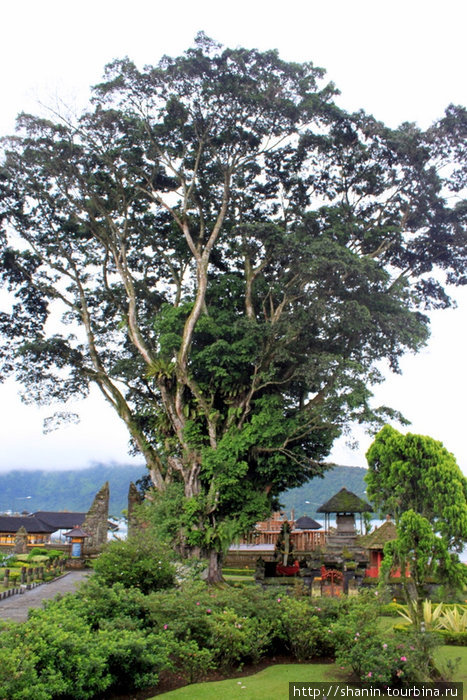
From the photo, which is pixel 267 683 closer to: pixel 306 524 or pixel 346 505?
pixel 346 505

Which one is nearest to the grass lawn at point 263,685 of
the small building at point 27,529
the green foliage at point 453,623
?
the green foliage at point 453,623

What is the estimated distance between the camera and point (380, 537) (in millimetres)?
21016

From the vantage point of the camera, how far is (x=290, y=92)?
19.8 m

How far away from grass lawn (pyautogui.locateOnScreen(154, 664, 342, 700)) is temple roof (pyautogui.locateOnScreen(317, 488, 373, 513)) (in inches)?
361

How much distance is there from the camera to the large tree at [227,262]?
1800 cm

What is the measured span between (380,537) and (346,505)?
4.49m

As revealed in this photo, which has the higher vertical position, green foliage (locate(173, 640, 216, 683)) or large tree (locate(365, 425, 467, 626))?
large tree (locate(365, 425, 467, 626))

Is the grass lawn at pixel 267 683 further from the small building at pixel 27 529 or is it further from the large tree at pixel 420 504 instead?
the small building at pixel 27 529

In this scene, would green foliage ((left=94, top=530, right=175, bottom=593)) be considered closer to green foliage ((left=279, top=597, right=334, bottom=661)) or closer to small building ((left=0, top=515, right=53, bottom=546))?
green foliage ((left=279, top=597, right=334, bottom=661))

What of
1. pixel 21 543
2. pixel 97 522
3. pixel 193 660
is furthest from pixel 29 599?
pixel 21 543

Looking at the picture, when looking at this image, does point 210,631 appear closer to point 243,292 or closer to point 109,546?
point 109,546

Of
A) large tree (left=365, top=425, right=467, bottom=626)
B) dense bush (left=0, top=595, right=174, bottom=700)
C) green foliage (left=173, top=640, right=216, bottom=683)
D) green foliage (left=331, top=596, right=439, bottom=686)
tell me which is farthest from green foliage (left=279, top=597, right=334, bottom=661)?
dense bush (left=0, top=595, right=174, bottom=700)

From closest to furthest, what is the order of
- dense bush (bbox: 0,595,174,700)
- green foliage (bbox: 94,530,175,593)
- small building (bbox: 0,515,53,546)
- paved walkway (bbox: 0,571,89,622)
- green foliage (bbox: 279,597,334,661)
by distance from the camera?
dense bush (bbox: 0,595,174,700)
green foliage (bbox: 279,597,334,661)
green foliage (bbox: 94,530,175,593)
paved walkway (bbox: 0,571,89,622)
small building (bbox: 0,515,53,546)

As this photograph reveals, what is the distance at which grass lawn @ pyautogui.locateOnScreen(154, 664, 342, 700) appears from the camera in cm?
699
